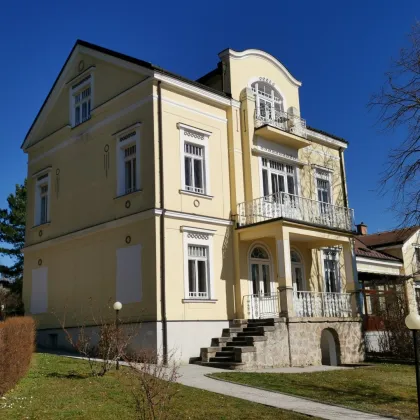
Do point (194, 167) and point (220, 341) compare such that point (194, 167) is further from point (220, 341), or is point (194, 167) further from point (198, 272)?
point (220, 341)

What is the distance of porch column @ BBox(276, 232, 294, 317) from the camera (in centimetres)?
1745

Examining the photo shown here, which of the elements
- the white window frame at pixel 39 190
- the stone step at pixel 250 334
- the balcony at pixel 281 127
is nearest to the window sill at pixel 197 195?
the balcony at pixel 281 127

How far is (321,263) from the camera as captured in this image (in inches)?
889

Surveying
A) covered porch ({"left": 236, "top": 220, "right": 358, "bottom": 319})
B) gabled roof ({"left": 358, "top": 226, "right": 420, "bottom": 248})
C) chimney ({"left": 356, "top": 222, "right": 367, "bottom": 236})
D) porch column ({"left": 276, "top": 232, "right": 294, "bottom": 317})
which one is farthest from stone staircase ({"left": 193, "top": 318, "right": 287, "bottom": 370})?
chimney ({"left": 356, "top": 222, "right": 367, "bottom": 236})

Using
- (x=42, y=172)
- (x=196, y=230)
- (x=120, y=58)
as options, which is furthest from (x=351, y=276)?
(x=42, y=172)

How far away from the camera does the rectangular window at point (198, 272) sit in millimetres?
17594

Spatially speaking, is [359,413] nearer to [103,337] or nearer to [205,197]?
[103,337]

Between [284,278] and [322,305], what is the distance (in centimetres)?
287

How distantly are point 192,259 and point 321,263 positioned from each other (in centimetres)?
719

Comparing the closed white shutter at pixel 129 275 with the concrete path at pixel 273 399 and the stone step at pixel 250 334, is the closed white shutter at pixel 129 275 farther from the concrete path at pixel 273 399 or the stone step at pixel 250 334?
the concrete path at pixel 273 399

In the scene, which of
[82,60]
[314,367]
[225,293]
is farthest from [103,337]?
[82,60]

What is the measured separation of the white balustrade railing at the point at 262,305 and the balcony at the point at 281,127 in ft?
20.1

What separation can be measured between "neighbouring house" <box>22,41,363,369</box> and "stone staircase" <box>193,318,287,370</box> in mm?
47

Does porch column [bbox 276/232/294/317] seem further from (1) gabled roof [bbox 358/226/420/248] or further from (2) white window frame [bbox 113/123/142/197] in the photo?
(1) gabled roof [bbox 358/226/420/248]
